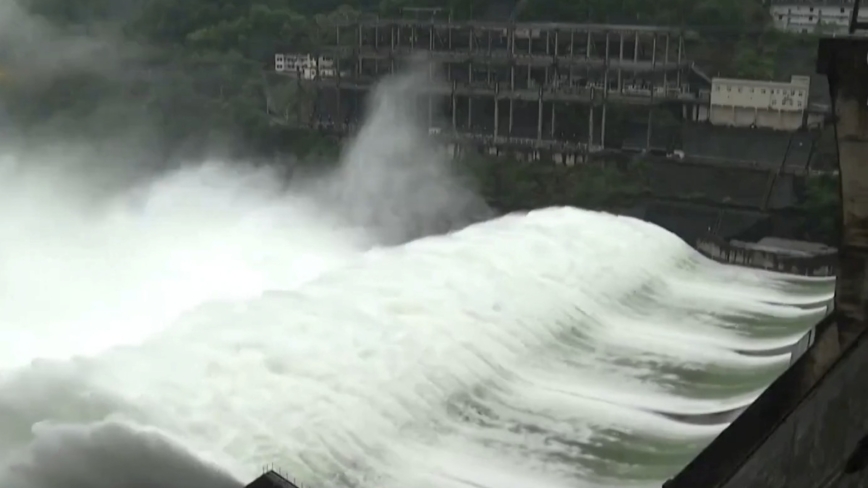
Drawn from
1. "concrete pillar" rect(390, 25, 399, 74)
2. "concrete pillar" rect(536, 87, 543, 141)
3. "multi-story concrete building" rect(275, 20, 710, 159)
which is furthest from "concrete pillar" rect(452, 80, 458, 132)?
"concrete pillar" rect(536, 87, 543, 141)

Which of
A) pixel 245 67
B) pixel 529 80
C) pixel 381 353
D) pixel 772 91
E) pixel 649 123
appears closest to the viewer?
pixel 381 353

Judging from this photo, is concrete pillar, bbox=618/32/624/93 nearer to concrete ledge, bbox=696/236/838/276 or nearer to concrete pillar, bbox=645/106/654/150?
concrete pillar, bbox=645/106/654/150

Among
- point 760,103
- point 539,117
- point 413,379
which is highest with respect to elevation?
point 760,103

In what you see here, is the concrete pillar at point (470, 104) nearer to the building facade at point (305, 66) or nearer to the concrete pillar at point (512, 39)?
the concrete pillar at point (512, 39)

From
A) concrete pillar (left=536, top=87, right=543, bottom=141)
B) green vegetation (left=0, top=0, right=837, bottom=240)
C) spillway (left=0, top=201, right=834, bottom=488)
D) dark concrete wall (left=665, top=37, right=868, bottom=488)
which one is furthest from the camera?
concrete pillar (left=536, top=87, right=543, bottom=141)

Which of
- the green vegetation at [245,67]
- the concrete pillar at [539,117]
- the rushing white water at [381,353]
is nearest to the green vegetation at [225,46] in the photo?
the green vegetation at [245,67]

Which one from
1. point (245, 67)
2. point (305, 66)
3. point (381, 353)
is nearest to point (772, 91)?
point (305, 66)

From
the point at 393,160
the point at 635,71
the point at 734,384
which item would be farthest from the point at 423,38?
the point at 734,384

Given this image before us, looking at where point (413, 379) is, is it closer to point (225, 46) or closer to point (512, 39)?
point (512, 39)
